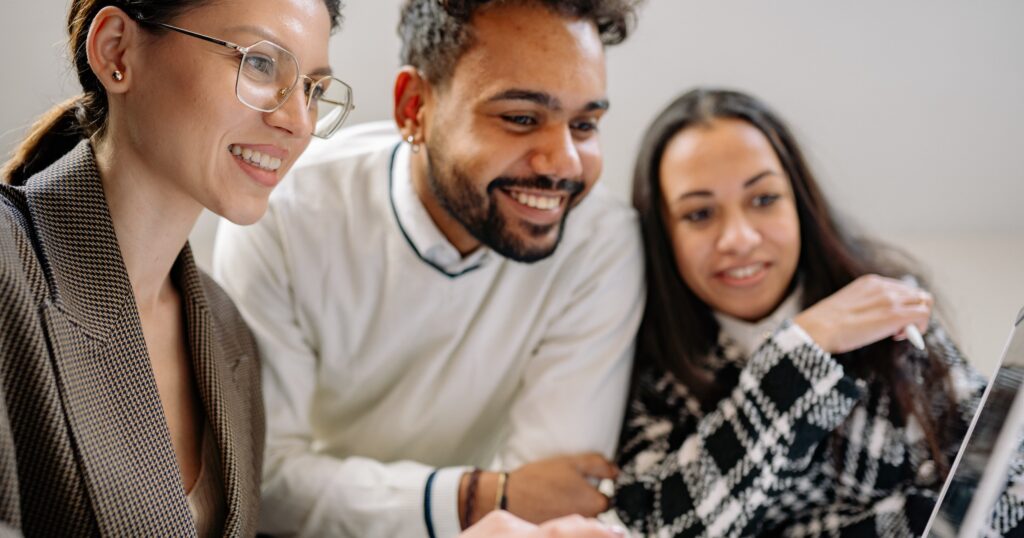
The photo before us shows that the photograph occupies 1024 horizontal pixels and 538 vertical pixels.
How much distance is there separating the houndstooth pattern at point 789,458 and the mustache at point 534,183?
0.39 metres

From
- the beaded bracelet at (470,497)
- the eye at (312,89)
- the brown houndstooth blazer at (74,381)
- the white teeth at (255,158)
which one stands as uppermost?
the eye at (312,89)

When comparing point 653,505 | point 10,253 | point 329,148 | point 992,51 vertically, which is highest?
point 992,51

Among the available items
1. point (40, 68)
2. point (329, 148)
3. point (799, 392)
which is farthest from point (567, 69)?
Result: point (40, 68)

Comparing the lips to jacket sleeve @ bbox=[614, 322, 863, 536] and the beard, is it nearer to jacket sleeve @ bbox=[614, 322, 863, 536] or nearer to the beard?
jacket sleeve @ bbox=[614, 322, 863, 536]

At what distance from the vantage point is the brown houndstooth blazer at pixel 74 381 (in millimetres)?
846

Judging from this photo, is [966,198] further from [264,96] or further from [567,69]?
[264,96]

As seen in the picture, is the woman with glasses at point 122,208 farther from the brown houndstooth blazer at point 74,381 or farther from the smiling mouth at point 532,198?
the smiling mouth at point 532,198

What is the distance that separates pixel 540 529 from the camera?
3.51 feet

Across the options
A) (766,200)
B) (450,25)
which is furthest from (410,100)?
(766,200)

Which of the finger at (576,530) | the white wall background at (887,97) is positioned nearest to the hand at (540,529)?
the finger at (576,530)

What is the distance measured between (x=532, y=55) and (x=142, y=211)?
58 centimetres

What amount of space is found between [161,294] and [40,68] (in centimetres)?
78

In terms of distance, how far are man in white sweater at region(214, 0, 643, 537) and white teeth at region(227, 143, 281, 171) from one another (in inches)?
15.1

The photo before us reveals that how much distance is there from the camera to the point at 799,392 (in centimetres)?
133
